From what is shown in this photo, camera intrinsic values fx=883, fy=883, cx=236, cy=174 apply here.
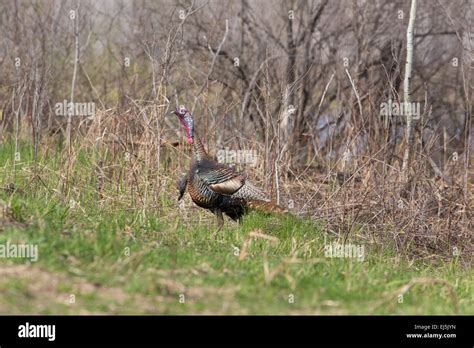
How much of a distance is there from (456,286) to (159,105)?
4.13m

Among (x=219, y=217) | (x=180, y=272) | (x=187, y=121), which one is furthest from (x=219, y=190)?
(x=180, y=272)

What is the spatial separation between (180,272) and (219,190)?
301cm

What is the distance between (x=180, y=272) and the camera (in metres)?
6.55

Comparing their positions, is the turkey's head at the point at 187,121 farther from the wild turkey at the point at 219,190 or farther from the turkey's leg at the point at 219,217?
the turkey's leg at the point at 219,217

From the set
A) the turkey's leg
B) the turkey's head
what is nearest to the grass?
the turkey's leg

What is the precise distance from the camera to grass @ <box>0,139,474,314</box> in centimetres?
596

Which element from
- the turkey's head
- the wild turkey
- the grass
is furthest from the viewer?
the turkey's head

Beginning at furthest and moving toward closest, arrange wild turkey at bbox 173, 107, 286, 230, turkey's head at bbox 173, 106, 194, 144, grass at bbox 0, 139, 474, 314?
1. turkey's head at bbox 173, 106, 194, 144
2. wild turkey at bbox 173, 107, 286, 230
3. grass at bbox 0, 139, 474, 314

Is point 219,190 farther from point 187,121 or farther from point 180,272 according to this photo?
point 180,272

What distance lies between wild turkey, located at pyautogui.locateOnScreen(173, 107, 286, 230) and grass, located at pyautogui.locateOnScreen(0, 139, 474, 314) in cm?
39

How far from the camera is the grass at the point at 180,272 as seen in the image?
5.96 meters

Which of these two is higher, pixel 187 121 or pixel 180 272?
pixel 187 121

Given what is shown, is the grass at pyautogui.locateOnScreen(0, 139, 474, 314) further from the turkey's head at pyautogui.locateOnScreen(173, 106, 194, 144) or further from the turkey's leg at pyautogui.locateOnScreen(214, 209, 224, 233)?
the turkey's head at pyautogui.locateOnScreen(173, 106, 194, 144)
